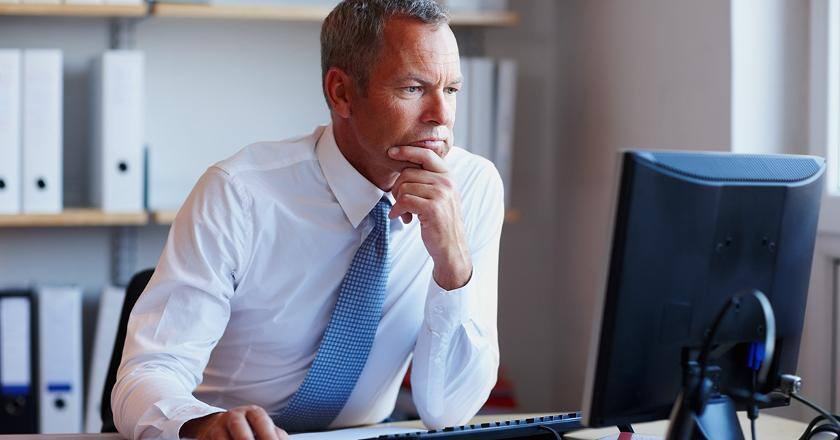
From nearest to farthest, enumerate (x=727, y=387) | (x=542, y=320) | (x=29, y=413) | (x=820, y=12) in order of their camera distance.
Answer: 1. (x=727, y=387)
2. (x=820, y=12)
3. (x=29, y=413)
4. (x=542, y=320)

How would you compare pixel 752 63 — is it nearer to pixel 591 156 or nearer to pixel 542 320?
pixel 591 156

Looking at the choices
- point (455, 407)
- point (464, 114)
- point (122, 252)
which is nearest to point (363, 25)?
point (455, 407)

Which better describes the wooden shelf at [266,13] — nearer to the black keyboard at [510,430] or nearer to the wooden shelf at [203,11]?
the wooden shelf at [203,11]

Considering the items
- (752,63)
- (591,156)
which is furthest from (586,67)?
(752,63)

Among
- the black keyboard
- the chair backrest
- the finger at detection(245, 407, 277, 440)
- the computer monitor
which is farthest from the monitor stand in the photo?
the chair backrest

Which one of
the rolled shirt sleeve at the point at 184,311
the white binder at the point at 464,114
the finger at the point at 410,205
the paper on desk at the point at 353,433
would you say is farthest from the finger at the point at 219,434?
the white binder at the point at 464,114

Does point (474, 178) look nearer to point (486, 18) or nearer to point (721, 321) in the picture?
point (721, 321)

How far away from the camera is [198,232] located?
1.48 meters

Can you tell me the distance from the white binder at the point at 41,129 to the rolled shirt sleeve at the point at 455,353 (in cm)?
117

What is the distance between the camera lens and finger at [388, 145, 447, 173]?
150cm

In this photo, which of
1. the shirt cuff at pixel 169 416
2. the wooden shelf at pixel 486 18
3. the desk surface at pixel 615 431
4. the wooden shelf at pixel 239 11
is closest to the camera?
the shirt cuff at pixel 169 416

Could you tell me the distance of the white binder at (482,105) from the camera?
261 centimetres

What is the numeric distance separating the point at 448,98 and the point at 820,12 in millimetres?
965

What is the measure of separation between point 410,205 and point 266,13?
116 cm
